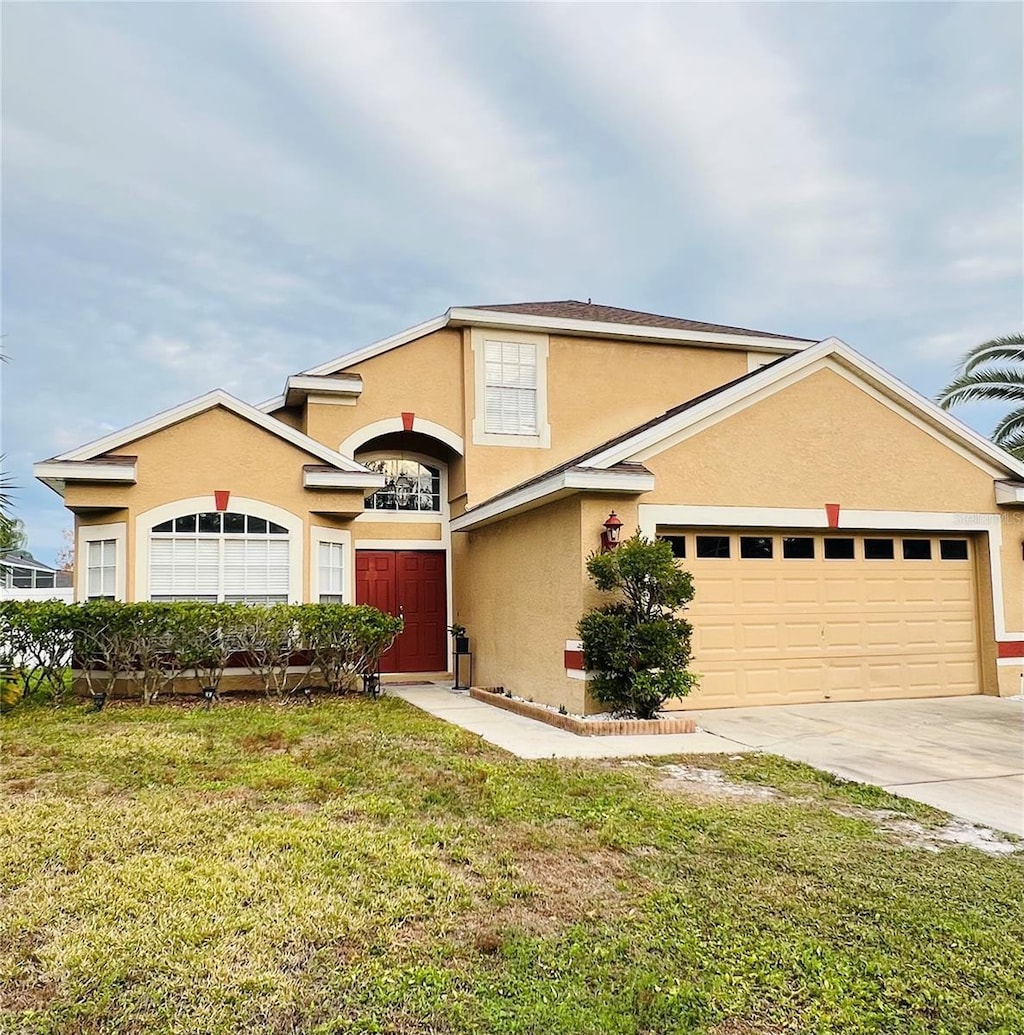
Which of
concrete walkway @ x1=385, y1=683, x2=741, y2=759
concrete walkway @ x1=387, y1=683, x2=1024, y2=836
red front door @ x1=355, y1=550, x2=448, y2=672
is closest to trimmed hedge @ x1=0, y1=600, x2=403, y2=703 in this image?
concrete walkway @ x1=387, y1=683, x2=1024, y2=836

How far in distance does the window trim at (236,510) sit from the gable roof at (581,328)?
9.63 feet

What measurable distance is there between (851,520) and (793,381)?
2.13m

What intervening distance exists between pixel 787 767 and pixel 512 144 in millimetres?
12353

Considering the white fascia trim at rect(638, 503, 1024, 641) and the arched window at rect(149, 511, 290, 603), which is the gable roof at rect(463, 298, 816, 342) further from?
the white fascia trim at rect(638, 503, 1024, 641)

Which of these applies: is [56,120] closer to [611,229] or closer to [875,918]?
[611,229]

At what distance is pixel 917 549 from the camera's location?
39.6 ft

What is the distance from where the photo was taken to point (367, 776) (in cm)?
694

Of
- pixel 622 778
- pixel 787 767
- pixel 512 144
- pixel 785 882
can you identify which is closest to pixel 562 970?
pixel 785 882

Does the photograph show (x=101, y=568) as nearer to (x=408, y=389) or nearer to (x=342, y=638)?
(x=342, y=638)

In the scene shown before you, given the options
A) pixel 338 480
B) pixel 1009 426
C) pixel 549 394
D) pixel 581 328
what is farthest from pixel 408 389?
pixel 1009 426

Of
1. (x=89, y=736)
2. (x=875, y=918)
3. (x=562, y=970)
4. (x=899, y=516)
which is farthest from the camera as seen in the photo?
(x=899, y=516)

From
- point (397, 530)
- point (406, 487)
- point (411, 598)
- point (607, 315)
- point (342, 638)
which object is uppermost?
point (607, 315)

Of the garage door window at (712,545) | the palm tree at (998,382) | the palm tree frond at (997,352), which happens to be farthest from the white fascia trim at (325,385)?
the palm tree frond at (997,352)

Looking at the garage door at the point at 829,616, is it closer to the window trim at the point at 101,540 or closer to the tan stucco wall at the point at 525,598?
the tan stucco wall at the point at 525,598
